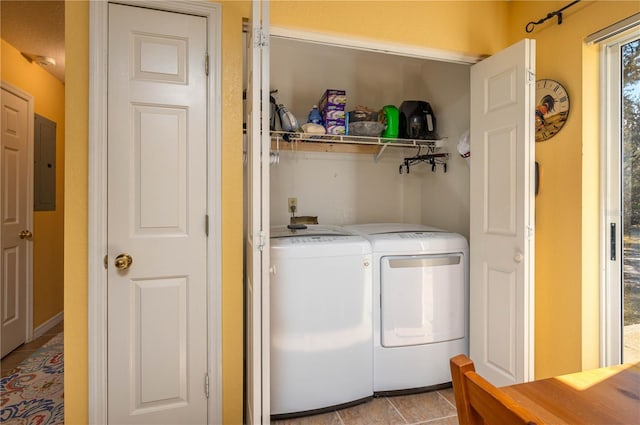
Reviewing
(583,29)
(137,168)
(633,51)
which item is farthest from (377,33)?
(137,168)

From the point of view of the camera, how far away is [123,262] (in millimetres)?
1592

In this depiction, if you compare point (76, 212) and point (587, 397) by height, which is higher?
point (76, 212)

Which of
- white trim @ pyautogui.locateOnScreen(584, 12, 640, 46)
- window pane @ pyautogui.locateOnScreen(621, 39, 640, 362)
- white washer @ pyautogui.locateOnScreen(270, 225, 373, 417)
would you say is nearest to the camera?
white trim @ pyautogui.locateOnScreen(584, 12, 640, 46)

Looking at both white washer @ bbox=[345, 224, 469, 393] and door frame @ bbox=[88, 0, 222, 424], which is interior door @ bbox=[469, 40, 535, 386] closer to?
white washer @ bbox=[345, 224, 469, 393]

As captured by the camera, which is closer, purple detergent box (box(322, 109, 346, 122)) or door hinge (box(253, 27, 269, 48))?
door hinge (box(253, 27, 269, 48))

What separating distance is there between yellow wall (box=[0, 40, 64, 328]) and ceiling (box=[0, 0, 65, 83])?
0.12 metres

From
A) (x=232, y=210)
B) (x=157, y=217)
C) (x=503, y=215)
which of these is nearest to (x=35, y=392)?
(x=157, y=217)

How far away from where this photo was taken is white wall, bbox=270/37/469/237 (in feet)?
8.75

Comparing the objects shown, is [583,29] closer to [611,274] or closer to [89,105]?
[611,274]

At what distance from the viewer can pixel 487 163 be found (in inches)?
81.4

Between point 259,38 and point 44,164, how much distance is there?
10.3 ft

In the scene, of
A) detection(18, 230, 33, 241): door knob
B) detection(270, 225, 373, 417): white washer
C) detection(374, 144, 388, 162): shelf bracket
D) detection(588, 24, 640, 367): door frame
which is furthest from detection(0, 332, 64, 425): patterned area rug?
detection(588, 24, 640, 367): door frame

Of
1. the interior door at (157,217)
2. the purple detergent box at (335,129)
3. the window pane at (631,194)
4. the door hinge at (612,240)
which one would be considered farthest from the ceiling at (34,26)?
the door hinge at (612,240)

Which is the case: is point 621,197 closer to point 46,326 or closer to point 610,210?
point 610,210
